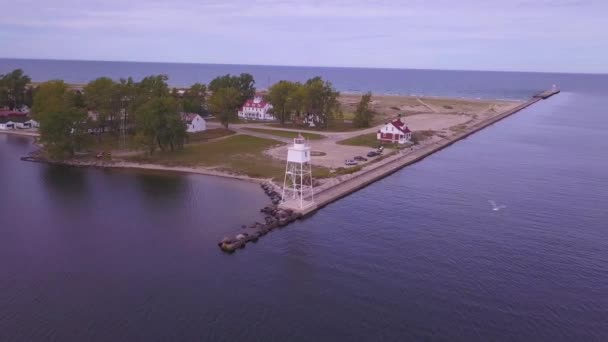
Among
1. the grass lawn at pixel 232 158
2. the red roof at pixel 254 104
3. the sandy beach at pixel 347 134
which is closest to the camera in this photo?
the grass lawn at pixel 232 158

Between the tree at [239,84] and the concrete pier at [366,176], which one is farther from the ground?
the tree at [239,84]

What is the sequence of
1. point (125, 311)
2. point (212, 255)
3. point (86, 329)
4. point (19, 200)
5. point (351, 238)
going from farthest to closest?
point (19, 200)
point (351, 238)
point (212, 255)
point (125, 311)
point (86, 329)

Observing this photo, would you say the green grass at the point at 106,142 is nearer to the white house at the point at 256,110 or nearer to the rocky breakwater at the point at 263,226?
the rocky breakwater at the point at 263,226

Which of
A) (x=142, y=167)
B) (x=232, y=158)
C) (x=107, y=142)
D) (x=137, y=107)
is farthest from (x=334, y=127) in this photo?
(x=142, y=167)

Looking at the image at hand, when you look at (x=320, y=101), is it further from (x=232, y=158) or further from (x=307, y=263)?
(x=307, y=263)

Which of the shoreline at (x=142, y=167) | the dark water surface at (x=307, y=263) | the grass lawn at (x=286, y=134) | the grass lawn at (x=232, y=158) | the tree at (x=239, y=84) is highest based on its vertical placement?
the tree at (x=239, y=84)

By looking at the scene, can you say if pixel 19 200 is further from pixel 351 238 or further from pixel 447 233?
pixel 447 233

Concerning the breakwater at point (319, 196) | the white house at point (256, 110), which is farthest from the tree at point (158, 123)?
the white house at point (256, 110)

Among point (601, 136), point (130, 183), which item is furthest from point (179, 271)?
point (601, 136)
